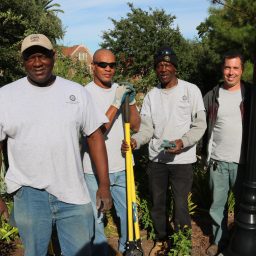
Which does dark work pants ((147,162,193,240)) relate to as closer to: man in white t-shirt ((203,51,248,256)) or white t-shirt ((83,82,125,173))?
man in white t-shirt ((203,51,248,256))

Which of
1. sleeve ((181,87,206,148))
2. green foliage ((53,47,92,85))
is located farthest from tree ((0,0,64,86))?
sleeve ((181,87,206,148))

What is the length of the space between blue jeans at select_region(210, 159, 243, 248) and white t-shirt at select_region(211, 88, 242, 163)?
9 cm

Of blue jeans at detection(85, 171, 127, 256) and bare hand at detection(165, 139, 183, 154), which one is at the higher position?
bare hand at detection(165, 139, 183, 154)

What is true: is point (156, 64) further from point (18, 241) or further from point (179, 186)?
point (18, 241)

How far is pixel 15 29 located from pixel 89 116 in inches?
510

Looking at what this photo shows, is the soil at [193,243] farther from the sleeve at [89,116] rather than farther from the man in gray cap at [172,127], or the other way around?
the sleeve at [89,116]

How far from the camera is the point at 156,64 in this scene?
10.9 feet

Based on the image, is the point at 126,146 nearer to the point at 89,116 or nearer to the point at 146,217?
the point at 89,116

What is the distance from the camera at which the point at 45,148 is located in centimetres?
215

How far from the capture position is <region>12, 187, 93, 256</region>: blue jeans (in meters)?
2.25

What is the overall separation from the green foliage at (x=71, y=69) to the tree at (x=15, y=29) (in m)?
3.13

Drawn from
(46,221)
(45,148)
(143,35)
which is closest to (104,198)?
(46,221)

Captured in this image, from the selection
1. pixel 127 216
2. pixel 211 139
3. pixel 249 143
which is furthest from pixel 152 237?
pixel 249 143

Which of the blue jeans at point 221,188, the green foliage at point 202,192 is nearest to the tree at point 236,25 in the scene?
the green foliage at point 202,192
